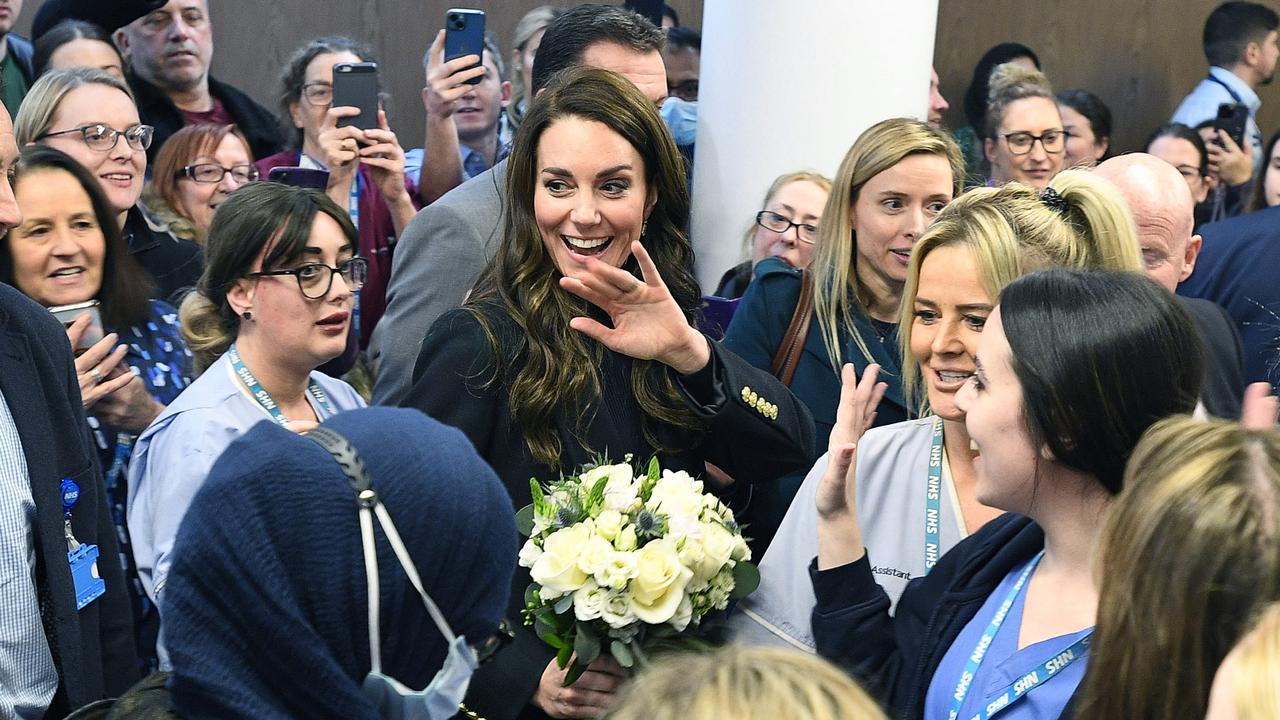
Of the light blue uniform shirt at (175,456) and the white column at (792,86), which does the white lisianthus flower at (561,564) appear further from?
the white column at (792,86)

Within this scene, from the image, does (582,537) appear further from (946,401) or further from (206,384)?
(206,384)

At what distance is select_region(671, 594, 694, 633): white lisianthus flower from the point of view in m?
2.16

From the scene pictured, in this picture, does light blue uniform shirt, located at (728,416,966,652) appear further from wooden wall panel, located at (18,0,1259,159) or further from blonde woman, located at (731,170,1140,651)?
wooden wall panel, located at (18,0,1259,159)

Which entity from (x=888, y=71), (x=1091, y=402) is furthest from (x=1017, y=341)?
(x=888, y=71)

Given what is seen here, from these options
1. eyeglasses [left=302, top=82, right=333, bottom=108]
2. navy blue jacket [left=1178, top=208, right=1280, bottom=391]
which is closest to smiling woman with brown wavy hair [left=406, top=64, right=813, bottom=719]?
navy blue jacket [left=1178, top=208, right=1280, bottom=391]

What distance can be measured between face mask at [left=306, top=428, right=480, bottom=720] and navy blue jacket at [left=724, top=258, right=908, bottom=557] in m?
1.48

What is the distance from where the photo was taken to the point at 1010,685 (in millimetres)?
1818

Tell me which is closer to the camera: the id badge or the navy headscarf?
the navy headscarf

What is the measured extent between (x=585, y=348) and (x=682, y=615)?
1.83 feet

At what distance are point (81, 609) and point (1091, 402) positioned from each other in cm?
177

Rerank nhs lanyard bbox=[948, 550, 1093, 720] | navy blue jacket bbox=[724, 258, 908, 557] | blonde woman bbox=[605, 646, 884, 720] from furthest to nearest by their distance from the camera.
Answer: navy blue jacket bbox=[724, 258, 908, 557], nhs lanyard bbox=[948, 550, 1093, 720], blonde woman bbox=[605, 646, 884, 720]

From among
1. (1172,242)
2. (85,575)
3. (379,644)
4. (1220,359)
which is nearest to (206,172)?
(85,575)

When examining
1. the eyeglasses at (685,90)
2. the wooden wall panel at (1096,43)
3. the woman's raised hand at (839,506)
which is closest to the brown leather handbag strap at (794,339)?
the woman's raised hand at (839,506)

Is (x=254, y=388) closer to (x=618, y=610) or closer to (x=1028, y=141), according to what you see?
(x=618, y=610)
